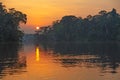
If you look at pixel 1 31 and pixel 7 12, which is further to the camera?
pixel 7 12

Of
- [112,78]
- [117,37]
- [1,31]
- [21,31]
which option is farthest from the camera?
[117,37]

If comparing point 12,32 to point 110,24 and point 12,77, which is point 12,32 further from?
point 12,77

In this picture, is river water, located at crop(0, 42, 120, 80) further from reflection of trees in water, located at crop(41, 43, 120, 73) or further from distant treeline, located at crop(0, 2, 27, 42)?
distant treeline, located at crop(0, 2, 27, 42)

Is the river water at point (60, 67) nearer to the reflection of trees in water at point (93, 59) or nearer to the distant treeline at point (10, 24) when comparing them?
the reflection of trees in water at point (93, 59)

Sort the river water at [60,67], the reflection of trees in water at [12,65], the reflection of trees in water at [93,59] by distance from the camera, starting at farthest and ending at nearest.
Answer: the reflection of trees in water at [93,59] < the reflection of trees in water at [12,65] < the river water at [60,67]

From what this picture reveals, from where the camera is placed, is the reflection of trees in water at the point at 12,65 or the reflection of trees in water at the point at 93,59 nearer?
the reflection of trees in water at the point at 12,65

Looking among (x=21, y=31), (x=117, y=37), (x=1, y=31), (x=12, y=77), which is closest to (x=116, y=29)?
(x=117, y=37)

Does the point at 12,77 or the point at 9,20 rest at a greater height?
the point at 9,20

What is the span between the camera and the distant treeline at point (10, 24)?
140 m

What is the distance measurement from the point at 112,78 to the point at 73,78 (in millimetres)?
2798

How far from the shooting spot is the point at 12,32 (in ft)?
465

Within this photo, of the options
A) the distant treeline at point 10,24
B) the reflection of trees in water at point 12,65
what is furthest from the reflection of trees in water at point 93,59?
the distant treeline at point 10,24

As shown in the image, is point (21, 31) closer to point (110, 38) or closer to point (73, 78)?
point (110, 38)

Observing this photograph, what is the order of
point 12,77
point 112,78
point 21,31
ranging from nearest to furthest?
point 112,78, point 12,77, point 21,31
